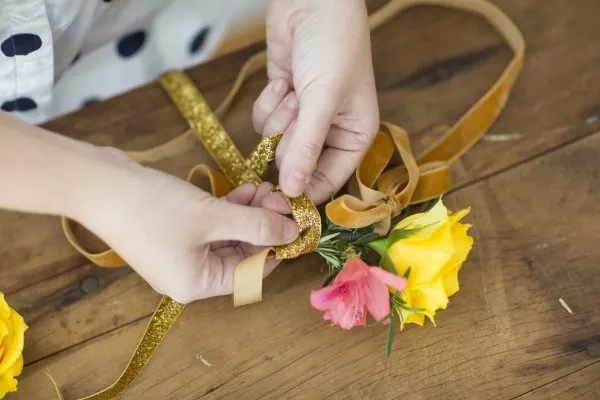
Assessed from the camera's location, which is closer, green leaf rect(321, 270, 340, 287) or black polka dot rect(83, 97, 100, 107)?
green leaf rect(321, 270, 340, 287)

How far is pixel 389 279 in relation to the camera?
579 mm

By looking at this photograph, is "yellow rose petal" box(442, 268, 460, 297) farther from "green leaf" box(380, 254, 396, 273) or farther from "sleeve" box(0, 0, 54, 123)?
"sleeve" box(0, 0, 54, 123)

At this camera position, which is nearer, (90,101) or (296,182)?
(296,182)

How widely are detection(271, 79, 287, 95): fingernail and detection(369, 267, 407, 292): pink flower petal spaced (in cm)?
22

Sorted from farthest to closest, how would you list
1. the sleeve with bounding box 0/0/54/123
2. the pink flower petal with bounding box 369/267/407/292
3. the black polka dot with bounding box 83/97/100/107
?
the black polka dot with bounding box 83/97/100/107 < the sleeve with bounding box 0/0/54/123 < the pink flower petal with bounding box 369/267/407/292

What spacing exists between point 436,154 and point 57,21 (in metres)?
0.40

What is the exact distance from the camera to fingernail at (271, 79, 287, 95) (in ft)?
2.33

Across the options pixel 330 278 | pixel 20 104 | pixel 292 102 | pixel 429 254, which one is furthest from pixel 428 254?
pixel 20 104

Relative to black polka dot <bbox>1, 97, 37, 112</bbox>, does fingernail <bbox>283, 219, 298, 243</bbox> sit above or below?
below

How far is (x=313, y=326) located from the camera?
68 cm

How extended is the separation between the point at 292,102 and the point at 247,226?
0.15 meters

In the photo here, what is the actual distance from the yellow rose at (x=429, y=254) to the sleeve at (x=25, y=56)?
1.24ft

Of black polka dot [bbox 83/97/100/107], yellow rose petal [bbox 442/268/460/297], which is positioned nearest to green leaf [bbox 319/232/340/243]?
yellow rose petal [bbox 442/268/460/297]

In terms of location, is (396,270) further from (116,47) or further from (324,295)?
(116,47)
